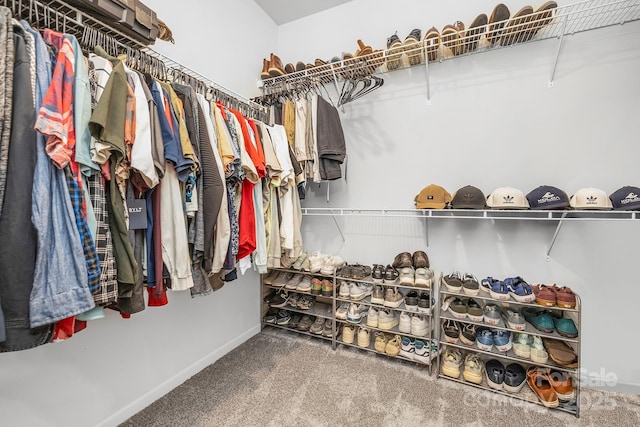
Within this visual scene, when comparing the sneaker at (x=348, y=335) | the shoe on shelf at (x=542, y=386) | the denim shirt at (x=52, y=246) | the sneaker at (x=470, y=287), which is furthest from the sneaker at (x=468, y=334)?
the denim shirt at (x=52, y=246)

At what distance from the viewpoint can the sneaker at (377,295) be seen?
188 centimetres

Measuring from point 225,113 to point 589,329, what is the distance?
2501 mm

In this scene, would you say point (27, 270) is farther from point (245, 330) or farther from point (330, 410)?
point (245, 330)

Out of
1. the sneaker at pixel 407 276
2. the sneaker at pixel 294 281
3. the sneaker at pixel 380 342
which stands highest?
the sneaker at pixel 407 276

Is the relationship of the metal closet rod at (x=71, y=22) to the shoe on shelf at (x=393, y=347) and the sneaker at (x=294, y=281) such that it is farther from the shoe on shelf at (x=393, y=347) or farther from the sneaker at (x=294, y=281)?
the shoe on shelf at (x=393, y=347)

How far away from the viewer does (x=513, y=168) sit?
1.77 m

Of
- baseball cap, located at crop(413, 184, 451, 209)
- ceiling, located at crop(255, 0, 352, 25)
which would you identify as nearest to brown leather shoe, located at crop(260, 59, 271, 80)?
ceiling, located at crop(255, 0, 352, 25)

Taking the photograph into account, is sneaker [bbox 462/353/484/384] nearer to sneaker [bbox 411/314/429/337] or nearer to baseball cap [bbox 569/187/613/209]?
sneaker [bbox 411/314/429/337]

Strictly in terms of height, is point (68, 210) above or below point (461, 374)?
above

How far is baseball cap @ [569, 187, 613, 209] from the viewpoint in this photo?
1.38 meters

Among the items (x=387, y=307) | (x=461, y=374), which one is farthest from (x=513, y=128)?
(x=461, y=374)

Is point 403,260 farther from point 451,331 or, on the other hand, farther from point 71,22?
point 71,22

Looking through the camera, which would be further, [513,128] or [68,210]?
[513,128]

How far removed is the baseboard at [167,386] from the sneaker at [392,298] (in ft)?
3.86
